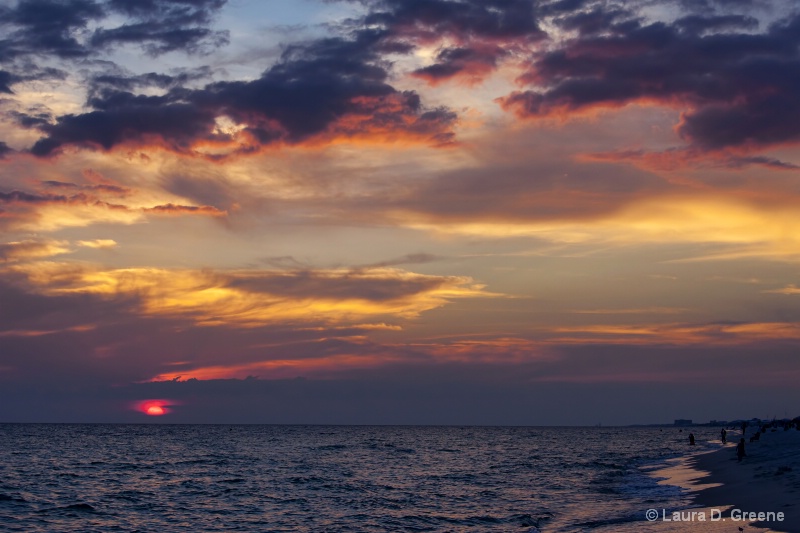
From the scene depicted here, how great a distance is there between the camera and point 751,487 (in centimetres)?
4244

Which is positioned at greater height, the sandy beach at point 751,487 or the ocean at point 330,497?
the sandy beach at point 751,487

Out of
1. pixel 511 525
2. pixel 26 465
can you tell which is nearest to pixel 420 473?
pixel 511 525

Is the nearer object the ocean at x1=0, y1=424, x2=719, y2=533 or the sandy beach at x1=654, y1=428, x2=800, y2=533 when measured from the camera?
the sandy beach at x1=654, y1=428, x2=800, y2=533

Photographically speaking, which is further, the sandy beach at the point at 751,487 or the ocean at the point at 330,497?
the ocean at the point at 330,497

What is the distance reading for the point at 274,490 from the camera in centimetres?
5819

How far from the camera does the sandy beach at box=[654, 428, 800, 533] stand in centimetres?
3042

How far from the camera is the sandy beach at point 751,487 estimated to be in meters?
30.4

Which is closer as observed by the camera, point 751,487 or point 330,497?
point 751,487

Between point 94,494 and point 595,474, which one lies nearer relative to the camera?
→ point 94,494

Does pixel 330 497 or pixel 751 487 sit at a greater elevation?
pixel 751 487

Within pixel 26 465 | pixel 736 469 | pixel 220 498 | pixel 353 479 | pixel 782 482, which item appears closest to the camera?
pixel 782 482

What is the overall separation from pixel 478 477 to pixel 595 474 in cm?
1117

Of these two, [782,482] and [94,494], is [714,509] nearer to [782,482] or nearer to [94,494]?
[782,482]

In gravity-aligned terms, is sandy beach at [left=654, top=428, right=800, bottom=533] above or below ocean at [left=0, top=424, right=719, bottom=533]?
above
